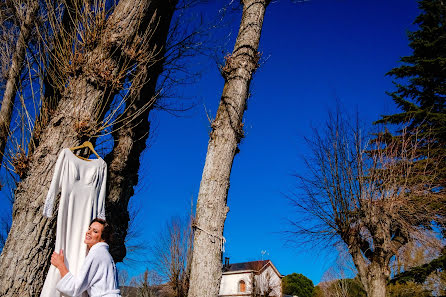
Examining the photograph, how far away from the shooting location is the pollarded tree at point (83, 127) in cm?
400

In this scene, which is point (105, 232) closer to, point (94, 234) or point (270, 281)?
point (94, 234)

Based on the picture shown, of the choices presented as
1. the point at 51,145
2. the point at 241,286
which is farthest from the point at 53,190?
the point at 241,286

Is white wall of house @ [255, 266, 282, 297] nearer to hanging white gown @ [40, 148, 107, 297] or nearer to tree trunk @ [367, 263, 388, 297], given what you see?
tree trunk @ [367, 263, 388, 297]

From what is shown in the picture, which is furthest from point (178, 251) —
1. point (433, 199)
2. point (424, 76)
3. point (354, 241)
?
point (424, 76)

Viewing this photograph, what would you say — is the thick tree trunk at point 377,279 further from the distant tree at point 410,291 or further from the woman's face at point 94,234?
the distant tree at point 410,291

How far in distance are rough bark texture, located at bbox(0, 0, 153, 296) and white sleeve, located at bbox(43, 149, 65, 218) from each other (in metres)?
0.59

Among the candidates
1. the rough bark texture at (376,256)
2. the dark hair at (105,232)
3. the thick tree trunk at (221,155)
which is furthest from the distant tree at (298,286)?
the dark hair at (105,232)

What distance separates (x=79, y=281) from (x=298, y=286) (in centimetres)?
4283

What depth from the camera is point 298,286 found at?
41.7 metres

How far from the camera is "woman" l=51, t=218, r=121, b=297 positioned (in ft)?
10.4

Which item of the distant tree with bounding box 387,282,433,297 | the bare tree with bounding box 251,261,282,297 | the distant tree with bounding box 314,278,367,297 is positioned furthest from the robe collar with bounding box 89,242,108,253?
the distant tree with bounding box 314,278,367,297

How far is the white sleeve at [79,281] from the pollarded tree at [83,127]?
1.06 m

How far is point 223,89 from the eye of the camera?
550 cm

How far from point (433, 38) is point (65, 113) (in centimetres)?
1656
